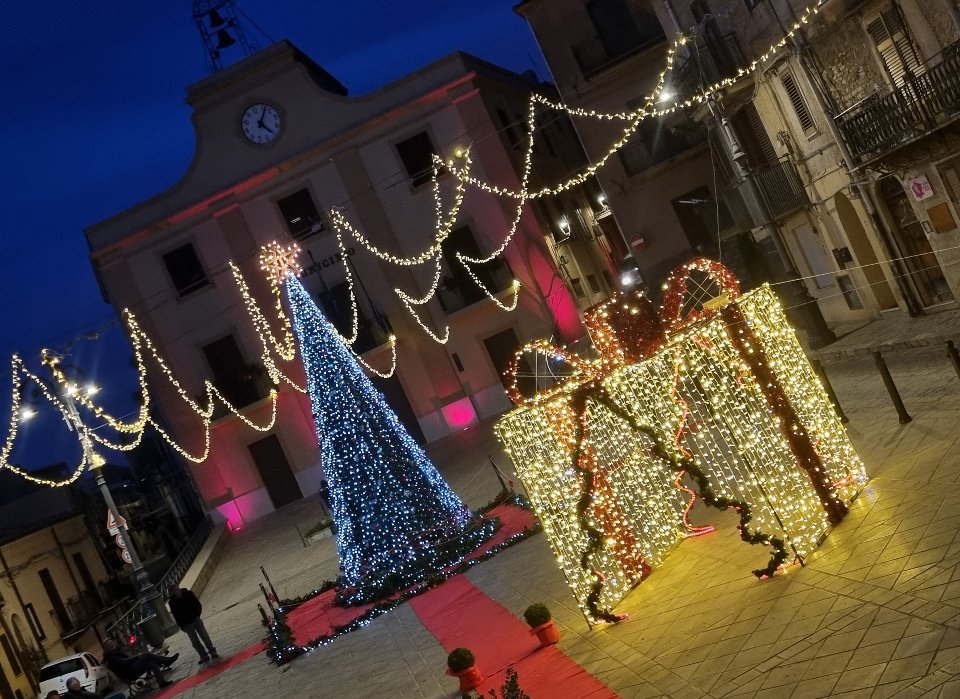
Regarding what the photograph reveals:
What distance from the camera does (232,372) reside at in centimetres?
3175

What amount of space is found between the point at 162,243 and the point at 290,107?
5.96 metres

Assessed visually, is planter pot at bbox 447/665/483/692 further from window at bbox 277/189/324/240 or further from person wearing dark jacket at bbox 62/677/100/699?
window at bbox 277/189/324/240

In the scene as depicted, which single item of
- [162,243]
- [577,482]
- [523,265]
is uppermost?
[162,243]

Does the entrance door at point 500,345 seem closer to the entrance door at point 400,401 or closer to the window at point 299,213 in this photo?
the entrance door at point 400,401

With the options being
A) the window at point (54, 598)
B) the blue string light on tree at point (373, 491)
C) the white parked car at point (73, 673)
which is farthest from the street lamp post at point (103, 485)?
the window at point (54, 598)

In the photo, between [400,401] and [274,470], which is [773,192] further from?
[274,470]

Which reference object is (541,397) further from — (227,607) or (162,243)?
A: (162,243)

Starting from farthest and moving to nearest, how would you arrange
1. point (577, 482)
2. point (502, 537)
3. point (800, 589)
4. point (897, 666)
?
point (502, 537) < point (577, 482) < point (800, 589) < point (897, 666)

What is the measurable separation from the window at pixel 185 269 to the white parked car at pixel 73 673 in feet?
43.6

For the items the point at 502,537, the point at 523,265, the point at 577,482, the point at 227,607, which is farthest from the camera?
the point at 523,265

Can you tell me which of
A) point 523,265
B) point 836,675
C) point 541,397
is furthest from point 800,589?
point 523,265

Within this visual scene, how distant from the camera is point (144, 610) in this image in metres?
20.2

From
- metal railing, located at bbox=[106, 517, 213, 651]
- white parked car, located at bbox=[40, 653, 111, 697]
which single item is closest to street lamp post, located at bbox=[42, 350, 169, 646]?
metal railing, located at bbox=[106, 517, 213, 651]

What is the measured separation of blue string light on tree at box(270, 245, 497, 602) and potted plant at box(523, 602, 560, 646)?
5506 millimetres
